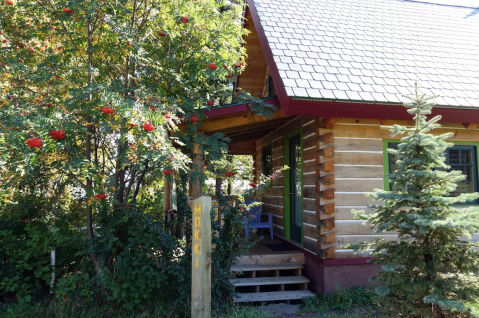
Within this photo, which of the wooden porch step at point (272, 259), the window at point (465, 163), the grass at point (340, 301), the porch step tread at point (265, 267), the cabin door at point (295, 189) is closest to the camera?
the grass at point (340, 301)

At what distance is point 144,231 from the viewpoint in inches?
176

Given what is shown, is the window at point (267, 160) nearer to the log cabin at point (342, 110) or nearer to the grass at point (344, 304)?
the log cabin at point (342, 110)

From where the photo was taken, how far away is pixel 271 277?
5305mm

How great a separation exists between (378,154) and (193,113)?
3.04 meters

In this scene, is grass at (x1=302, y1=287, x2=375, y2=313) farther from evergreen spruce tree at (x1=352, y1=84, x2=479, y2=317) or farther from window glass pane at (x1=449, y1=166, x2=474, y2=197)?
window glass pane at (x1=449, y1=166, x2=474, y2=197)

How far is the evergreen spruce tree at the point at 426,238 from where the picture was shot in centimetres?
326

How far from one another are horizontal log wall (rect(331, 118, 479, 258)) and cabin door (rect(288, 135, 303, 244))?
4.58ft

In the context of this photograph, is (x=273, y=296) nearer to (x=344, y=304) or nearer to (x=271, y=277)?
(x=271, y=277)

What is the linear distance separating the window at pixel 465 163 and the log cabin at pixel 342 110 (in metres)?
0.02

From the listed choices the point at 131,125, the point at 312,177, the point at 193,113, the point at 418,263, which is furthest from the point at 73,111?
the point at 418,263

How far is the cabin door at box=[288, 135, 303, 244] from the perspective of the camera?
6500 millimetres

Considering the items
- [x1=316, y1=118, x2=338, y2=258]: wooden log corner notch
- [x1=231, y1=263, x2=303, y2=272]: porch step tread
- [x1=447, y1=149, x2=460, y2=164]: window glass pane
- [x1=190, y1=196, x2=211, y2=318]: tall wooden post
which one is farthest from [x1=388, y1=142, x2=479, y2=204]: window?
[x1=190, y1=196, x2=211, y2=318]: tall wooden post

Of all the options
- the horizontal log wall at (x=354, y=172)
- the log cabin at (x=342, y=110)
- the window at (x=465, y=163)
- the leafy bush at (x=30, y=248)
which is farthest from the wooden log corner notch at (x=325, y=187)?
the leafy bush at (x=30, y=248)

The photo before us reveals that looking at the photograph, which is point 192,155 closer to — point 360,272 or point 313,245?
point 313,245
